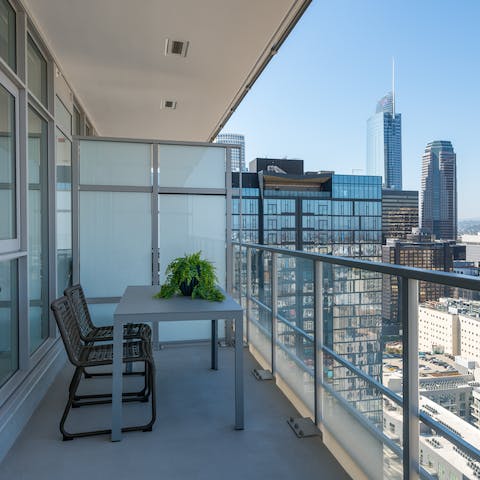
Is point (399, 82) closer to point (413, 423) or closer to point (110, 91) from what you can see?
point (110, 91)

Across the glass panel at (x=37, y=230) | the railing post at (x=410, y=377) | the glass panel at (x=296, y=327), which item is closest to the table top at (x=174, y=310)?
the glass panel at (x=296, y=327)

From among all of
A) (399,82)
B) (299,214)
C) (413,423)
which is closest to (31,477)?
(413,423)

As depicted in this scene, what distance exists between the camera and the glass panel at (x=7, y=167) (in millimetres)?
2529

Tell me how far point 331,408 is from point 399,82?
1289 inches

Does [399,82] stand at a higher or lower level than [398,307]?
higher

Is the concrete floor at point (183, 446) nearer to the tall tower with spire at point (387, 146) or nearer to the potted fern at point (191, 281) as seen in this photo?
the potted fern at point (191, 281)

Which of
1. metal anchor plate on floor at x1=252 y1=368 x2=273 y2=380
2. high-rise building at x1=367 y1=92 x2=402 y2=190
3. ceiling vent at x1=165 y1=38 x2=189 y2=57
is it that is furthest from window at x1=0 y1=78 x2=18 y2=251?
high-rise building at x1=367 y1=92 x2=402 y2=190

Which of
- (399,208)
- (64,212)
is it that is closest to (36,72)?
(64,212)

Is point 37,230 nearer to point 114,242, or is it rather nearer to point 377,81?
point 114,242

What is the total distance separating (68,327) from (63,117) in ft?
8.23

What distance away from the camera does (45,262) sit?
3.54 m

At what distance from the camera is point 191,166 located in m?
4.48

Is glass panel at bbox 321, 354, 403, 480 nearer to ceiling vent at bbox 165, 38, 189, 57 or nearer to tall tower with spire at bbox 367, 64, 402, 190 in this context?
ceiling vent at bbox 165, 38, 189, 57

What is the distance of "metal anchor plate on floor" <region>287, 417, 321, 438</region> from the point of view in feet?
7.65
